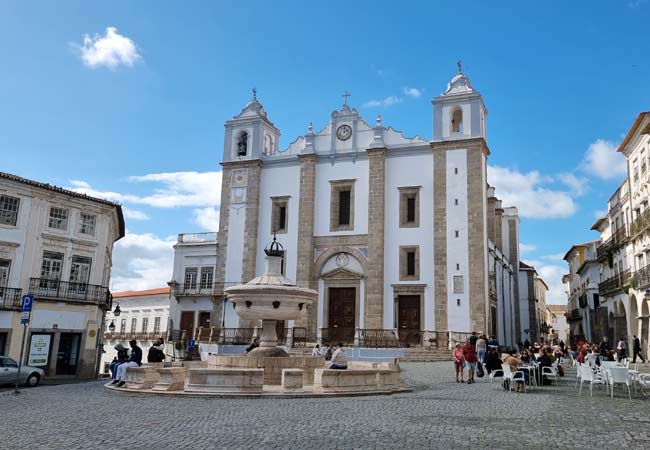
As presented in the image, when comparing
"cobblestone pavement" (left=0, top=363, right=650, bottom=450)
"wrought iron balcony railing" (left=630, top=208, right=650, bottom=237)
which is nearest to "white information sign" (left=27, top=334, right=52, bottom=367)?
"cobblestone pavement" (left=0, top=363, right=650, bottom=450)

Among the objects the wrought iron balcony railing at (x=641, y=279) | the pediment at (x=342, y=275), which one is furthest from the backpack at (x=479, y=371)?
the pediment at (x=342, y=275)

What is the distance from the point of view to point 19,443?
7004mm

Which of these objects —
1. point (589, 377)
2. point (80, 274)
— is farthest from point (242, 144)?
point (589, 377)

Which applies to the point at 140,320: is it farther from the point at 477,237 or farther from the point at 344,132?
the point at 477,237

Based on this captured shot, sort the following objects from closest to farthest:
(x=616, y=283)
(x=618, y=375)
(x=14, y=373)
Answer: (x=618, y=375) → (x=14, y=373) → (x=616, y=283)

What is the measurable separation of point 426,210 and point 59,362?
18542 mm

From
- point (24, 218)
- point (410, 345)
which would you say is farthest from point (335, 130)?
point (24, 218)

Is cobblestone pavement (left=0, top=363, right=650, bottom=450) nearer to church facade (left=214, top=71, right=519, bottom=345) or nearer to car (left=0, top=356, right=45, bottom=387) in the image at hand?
car (left=0, top=356, right=45, bottom=387)

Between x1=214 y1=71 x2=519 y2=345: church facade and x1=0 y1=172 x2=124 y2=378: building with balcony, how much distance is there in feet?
29.9

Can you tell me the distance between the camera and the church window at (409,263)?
3038 cm

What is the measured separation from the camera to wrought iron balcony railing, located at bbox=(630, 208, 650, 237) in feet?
84.4

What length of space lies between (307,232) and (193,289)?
809 centimetres

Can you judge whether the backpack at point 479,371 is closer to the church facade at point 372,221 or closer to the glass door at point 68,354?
the church facade at point 372,221

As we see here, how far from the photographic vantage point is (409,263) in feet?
101
